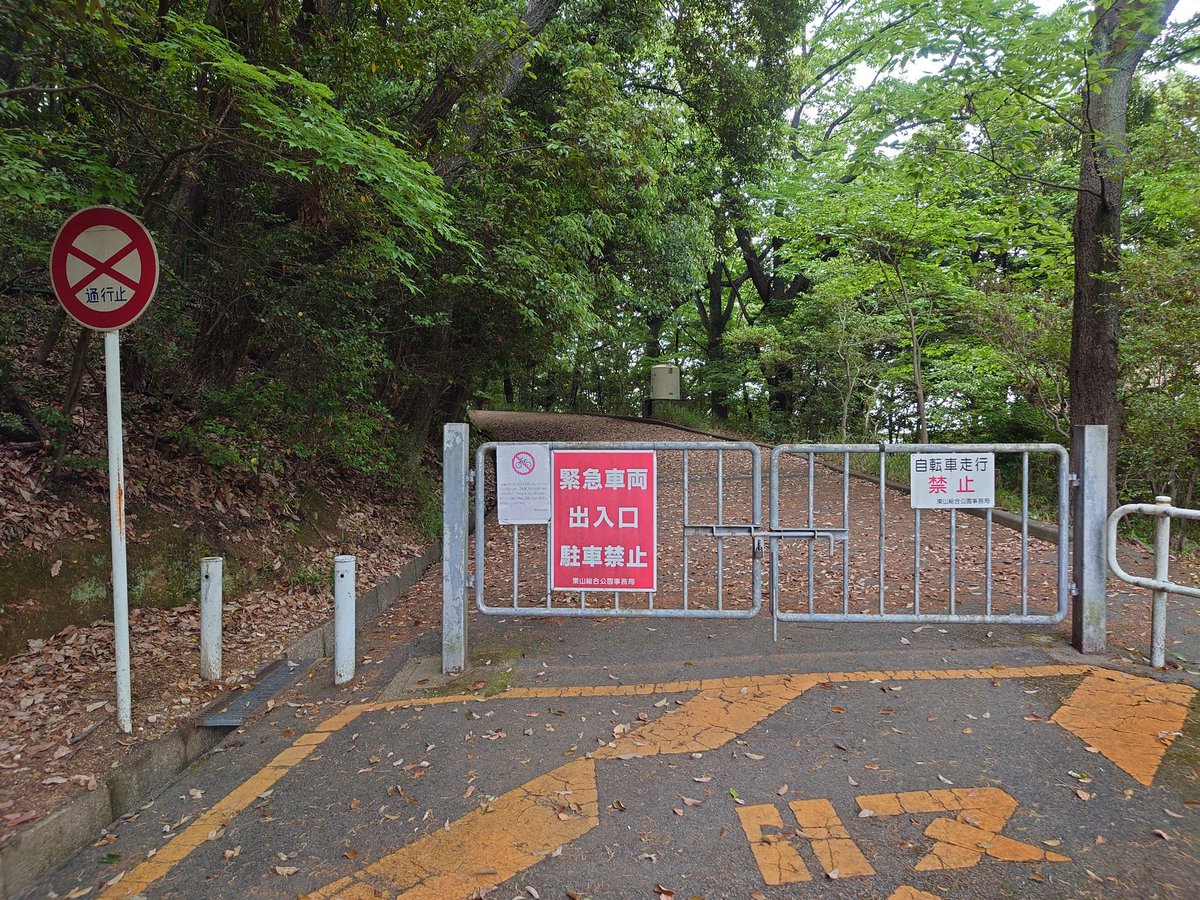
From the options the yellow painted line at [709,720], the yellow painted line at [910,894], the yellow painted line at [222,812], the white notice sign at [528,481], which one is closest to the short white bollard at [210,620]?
the yellow painted line at [222,812]

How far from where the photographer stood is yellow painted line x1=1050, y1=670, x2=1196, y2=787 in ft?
11.0

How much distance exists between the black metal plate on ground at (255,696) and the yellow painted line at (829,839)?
3285 mm

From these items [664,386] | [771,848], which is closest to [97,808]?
[771,848]

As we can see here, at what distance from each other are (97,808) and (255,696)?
1.35 metres

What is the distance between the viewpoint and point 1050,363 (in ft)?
33.0

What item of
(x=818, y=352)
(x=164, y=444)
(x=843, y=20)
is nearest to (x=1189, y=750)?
(x=164, y=444)

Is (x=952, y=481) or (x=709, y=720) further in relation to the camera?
(x=952, y=481)

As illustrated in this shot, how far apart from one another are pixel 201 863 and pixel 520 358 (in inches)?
346

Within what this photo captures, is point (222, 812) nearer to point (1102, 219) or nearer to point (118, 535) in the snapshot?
point (118, 535)

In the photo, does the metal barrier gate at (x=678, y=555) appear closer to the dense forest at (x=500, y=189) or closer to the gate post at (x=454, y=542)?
the gate post at (x=454, y=542)

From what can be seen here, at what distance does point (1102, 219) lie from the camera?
7074 mm

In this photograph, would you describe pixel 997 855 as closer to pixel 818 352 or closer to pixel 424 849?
pixel 424 849

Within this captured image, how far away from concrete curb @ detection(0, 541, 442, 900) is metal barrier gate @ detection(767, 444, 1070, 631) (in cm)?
373

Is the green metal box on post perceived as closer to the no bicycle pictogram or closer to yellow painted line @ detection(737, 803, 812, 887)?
the no bicycle pictogram
